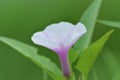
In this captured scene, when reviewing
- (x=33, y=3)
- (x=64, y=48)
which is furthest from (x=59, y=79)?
(x=33, y=3)

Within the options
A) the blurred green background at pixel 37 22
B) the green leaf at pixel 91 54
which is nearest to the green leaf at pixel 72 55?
the green leaf at pixel 91 54

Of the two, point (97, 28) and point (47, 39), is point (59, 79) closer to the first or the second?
point (47, 39)

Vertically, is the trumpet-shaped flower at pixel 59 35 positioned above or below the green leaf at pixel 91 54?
above

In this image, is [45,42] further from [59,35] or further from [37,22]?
[37,22]

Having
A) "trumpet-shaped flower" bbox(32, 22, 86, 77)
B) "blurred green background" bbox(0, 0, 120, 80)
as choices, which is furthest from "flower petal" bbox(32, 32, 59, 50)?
"blurred green background" bbox(0, 0, 120, 80)

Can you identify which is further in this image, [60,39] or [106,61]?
[106,61]

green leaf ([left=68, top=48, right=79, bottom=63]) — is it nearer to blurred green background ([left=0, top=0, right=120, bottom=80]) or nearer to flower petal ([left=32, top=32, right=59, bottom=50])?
flower petal ([left=32, top=32, right=59, bottom=50])

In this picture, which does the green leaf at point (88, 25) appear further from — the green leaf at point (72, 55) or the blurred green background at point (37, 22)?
the blurred green background at point (37, 22)

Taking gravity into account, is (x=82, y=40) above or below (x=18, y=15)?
above
